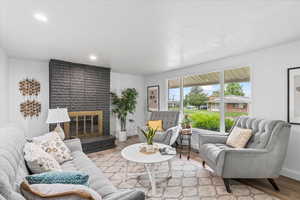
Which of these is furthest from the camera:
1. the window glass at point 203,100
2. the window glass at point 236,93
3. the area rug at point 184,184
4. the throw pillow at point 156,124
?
the throw pillow at point 156,124

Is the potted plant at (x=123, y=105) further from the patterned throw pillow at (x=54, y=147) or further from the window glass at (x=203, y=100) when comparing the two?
the patterned throw pillow at (x=54, y=147)

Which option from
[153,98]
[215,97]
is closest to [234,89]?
[215,97]

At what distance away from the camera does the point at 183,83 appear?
4578mm

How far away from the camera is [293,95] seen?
244cm

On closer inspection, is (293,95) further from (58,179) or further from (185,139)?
(58,179)

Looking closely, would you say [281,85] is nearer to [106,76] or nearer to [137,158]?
[137,158]

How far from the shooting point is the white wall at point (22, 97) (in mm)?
3365

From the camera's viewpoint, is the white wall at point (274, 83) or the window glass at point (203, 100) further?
the window glass at point (203, 100)

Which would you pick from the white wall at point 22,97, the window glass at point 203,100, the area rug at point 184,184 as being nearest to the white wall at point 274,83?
the window glass at point 203,100

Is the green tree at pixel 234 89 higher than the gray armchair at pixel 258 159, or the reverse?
the green tree at pixel 234 89

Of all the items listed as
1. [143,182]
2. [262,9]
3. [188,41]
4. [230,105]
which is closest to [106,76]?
[188,41]

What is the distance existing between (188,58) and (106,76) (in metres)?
2.46

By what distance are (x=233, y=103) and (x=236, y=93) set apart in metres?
0.23

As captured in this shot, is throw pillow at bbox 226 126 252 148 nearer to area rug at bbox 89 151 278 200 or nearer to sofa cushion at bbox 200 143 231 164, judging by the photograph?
sofa cushion at bbox 200 143 231 164
